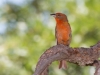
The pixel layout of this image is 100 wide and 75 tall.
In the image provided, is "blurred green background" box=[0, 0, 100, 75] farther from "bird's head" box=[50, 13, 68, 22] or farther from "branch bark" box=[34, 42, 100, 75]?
"branch bark" box=[34, 42, 100, 75]

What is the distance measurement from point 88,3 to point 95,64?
3.03 metres

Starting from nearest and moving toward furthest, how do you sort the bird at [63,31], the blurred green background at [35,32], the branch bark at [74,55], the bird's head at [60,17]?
the branch bark at [74,55] → the bird's head at [60,17] → the bird at [63,31] → the blurred green background at [35,32]

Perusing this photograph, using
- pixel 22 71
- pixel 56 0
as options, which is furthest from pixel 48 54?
pixel 56 0

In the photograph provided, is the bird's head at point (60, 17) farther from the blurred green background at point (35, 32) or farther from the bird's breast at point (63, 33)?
the blurred green background at point (35, 32)

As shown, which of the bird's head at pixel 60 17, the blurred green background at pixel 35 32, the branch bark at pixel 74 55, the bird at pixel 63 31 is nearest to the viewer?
the branch bark at pixel 74 55

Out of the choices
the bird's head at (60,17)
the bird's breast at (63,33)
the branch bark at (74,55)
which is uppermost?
the bird's head at (60,17)

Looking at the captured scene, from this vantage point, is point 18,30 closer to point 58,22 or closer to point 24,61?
point 24,61

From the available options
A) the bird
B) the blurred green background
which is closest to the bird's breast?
the bird

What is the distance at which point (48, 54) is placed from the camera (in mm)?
1200

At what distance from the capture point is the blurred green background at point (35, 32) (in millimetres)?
3883

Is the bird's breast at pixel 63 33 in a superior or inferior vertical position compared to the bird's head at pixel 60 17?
inferior

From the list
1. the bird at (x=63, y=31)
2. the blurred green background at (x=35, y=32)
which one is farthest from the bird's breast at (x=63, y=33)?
the blurred green background at (x=35, y=32)

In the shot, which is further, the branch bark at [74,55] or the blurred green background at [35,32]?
the blurred green background at [35,32]

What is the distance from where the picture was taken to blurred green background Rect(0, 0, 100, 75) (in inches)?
153
